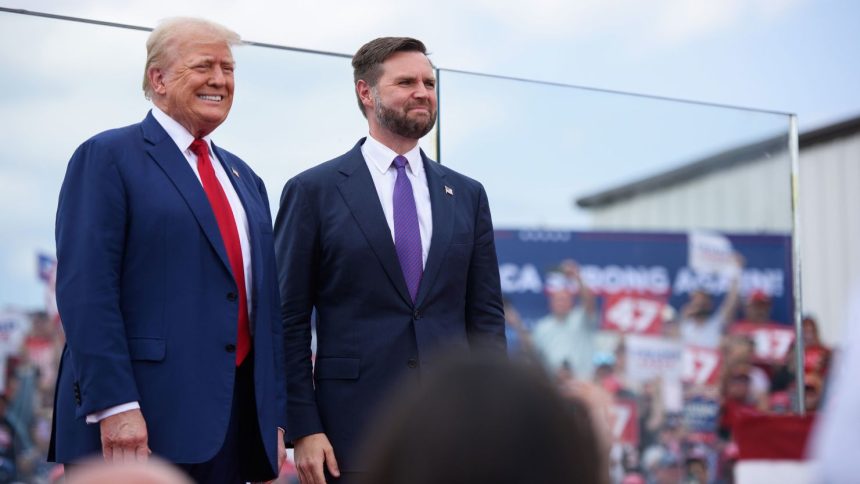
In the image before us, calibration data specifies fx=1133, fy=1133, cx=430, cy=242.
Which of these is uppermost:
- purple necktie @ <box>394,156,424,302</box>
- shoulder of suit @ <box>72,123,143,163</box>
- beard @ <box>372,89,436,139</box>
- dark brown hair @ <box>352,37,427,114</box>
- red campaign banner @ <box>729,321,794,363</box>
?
dark brown hair @ <box>352,37,427,114</box>

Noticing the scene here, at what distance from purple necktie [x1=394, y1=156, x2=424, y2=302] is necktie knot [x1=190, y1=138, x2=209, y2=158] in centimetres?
57

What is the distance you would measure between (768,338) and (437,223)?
221 centimetres

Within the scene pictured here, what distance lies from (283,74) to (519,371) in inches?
110

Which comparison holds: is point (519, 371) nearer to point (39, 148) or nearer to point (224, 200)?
point (224, 200)

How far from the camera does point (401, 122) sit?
10.2ft

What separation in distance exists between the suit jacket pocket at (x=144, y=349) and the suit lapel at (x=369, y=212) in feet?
2.25

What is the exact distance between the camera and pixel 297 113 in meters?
3.55

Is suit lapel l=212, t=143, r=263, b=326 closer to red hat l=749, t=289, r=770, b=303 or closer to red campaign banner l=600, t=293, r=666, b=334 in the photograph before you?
red campaign banner l=600, t=293, r=666, b=334

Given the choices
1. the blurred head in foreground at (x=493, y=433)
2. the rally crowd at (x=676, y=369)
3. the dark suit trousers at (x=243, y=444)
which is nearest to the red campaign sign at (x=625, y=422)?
the rally crowd at (x=676, y=369)

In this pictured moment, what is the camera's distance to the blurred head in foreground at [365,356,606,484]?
34.9 inches

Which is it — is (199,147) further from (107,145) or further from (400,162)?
(400,162)

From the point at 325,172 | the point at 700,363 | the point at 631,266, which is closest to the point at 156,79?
the point at 325,172

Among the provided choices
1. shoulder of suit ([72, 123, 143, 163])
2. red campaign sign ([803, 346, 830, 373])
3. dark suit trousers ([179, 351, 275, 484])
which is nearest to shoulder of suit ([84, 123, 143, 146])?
shoulder of suit ([72, 123, 143, 163])

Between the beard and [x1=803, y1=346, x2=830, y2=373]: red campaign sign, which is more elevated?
the beard
